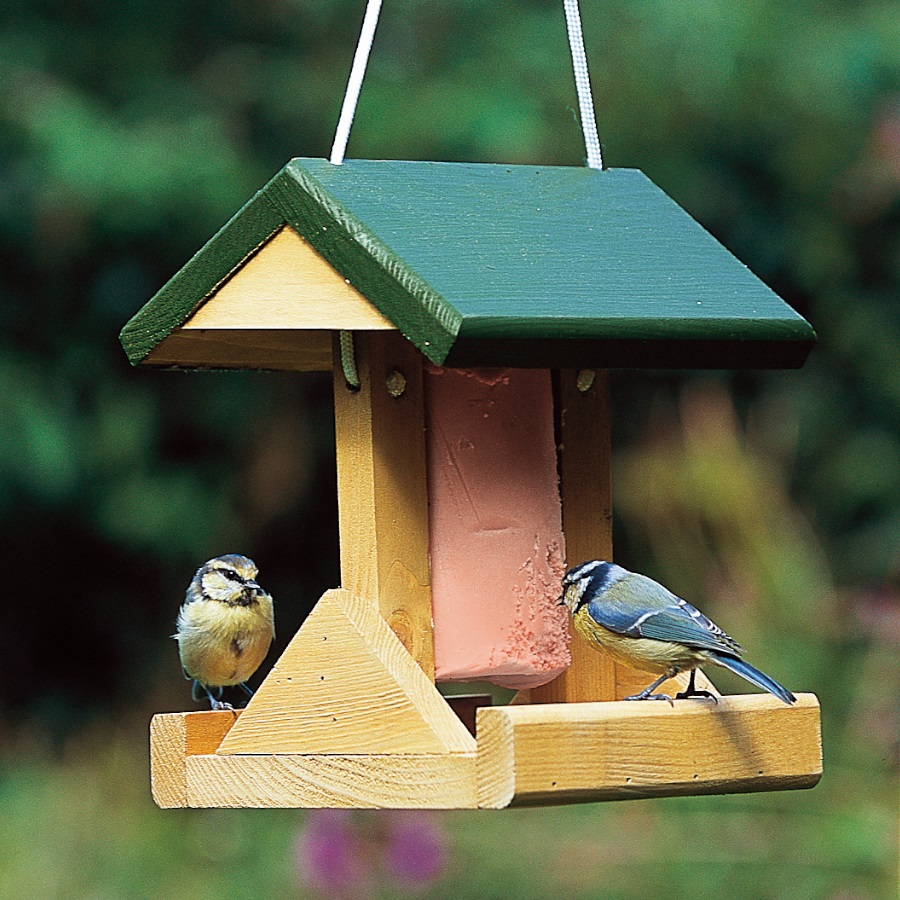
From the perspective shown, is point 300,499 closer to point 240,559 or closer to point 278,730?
point 240,559

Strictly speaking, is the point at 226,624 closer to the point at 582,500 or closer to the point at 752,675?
the point at 582,500

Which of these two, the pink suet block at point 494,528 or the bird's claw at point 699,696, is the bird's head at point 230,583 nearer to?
the pink suet block at point 494,528

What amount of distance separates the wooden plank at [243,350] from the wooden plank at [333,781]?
70 cm

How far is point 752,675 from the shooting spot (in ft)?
8.71

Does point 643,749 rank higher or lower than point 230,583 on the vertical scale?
higher

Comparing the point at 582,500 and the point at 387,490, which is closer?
the point at 387,490

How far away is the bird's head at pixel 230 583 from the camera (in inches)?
129

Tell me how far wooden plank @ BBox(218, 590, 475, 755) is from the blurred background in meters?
2.50

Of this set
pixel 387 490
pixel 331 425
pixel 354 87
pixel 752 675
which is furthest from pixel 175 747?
pixel 331 425

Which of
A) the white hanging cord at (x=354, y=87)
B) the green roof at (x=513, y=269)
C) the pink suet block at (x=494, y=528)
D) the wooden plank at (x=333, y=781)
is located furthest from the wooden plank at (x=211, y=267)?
the wooden plank at (x=333, y=781)

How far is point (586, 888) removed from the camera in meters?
5.20

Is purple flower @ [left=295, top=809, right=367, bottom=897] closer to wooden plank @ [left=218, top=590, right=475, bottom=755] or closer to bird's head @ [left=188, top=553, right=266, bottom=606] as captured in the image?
bird's head @ [left=188, top=553, right=266, bottom=606]

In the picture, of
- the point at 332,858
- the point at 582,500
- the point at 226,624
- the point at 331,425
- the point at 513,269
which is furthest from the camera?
the point at 331,425

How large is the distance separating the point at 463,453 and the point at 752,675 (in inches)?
24.9
